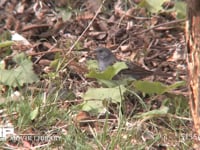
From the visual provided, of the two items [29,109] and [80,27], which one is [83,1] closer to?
[80,27]

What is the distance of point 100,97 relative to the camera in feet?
15.8

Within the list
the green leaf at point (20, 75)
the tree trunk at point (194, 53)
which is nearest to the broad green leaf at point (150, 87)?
the tree trunk at point (194, 53)

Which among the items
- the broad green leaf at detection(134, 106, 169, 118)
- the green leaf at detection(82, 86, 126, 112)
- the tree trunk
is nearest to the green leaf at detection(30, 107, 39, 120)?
the green leaf at detection(82, 86, 126, 112)

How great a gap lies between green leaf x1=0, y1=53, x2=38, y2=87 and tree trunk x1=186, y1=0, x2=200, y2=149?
1.49 metres

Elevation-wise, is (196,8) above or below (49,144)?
above

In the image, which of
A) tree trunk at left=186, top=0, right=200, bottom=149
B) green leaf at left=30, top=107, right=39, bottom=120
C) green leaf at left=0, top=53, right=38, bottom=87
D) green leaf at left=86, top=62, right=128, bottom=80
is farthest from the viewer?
green leaf at left=0, top=53, right=38, bottom=87

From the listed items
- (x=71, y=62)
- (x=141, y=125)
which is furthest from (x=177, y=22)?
(x=141, y=125)

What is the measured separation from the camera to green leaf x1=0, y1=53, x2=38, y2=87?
5133 millimetres

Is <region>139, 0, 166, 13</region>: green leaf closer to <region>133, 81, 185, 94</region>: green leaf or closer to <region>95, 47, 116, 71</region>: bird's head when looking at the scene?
<region>95, 47, 116, 71</region>: bird's head

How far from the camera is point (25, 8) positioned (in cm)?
682

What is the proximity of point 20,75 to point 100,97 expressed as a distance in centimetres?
70

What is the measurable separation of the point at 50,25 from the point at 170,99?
1.89 meters

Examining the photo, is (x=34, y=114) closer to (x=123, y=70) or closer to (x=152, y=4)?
(x=123, y=70)

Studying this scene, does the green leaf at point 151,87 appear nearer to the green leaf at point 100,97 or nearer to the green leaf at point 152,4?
the green leaf at point 100,97
